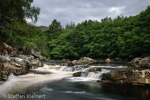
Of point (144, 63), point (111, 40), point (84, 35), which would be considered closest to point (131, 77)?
point (144, 63)

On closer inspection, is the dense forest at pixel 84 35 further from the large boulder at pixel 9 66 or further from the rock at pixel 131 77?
the rock at pixel 131 77

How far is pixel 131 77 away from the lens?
31.0 feet

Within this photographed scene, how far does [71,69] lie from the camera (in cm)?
1692

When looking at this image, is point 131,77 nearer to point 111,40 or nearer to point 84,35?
point 111,40

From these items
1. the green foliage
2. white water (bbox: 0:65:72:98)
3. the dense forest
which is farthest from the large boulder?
the green foliage

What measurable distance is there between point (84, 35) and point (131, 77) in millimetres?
35382

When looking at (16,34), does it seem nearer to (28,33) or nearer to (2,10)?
(28,33)

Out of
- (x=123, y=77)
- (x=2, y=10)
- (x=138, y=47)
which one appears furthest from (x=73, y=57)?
(x=123, y=77)

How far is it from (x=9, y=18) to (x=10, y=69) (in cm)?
817

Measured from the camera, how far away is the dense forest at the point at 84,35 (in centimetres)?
1672

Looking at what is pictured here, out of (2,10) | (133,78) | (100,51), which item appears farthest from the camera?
(100,51)

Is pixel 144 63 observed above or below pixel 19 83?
above

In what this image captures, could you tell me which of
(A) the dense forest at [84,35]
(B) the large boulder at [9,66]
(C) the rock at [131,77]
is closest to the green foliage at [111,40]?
(A) the dense forest at [84,35]

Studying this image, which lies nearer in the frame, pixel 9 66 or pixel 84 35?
pixel 9 66
